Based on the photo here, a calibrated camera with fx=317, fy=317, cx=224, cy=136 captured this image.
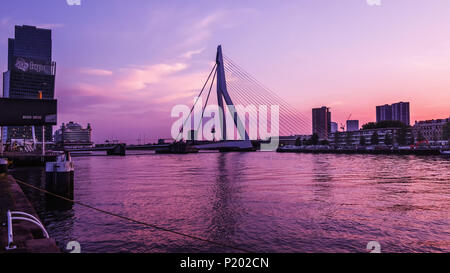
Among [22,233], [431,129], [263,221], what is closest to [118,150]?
[263,221]

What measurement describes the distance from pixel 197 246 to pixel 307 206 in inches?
291

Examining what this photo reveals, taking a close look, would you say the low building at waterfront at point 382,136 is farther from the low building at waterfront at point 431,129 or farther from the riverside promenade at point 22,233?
the riverside promenade at point 22,233

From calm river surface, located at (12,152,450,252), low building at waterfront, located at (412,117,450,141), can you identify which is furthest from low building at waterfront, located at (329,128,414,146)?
calm river surface, located at (12,152,450,252)

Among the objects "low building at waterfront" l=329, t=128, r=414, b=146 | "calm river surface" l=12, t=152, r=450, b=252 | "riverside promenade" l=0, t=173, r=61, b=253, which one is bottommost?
"calm river surface" l=12, t=152, r=450, b=252

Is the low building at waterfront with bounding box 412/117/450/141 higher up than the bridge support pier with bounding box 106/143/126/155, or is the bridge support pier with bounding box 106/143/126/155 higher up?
the low building at waterfront with bounding box 412/117/450/141

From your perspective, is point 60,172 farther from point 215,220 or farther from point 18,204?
point 215,220

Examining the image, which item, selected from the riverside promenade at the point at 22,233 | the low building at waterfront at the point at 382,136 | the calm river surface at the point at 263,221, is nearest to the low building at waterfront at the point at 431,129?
the low building at waterfront at the point at 382,136

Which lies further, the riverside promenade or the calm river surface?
the calm river surface

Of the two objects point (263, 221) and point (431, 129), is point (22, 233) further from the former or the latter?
point (431, 129)

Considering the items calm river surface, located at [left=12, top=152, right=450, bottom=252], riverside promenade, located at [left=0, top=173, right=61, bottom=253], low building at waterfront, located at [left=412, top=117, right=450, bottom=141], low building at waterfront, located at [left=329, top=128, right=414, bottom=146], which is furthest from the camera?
low building at waterfront, located at [left=412, top=117, right=450, bottom=141]

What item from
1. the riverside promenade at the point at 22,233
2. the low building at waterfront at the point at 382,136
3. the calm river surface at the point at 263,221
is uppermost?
the low building at waterfront at the point at 382,136

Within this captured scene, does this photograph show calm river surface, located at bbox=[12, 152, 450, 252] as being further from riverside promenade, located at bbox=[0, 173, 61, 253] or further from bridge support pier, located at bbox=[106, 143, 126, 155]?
bridge support pier, located at bbox=[106, 143, 126, 155]

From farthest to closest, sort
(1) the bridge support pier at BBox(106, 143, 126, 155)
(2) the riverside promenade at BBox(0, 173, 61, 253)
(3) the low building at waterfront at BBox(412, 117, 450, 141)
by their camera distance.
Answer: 1. (3) the low building at waterfront at BBox(412, 117, 450, 141)
2. (1) the bridge support pier at BBox(106, 143, 126, 155)
3. (2) the riverside promenade at BBox(0, 173, 61, 253)
